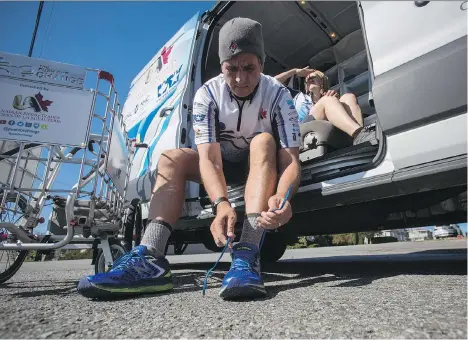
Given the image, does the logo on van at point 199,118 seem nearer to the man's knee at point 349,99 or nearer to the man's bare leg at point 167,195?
the man's bare leg at point 167,195

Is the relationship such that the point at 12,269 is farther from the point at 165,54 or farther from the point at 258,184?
the point at 165,54

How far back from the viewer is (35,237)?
1.62 m

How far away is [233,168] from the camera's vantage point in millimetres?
1927

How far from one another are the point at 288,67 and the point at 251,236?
11.1 ft

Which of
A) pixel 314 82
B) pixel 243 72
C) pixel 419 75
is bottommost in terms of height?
pixel 419 75

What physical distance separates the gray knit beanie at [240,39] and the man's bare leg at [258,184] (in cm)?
44

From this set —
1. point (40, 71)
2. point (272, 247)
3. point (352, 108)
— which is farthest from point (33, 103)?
point (272, 247)

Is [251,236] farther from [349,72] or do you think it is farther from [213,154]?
[349,72]

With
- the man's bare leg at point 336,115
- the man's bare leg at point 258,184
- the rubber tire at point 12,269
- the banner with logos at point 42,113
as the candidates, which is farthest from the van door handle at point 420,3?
the rubber tire at point 12,269

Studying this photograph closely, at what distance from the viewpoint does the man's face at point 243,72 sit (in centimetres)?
152

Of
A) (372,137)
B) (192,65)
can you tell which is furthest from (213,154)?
(192,65)

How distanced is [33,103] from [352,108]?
218cm

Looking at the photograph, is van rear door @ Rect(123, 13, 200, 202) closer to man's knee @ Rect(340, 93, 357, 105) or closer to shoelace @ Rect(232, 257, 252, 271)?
man's knee @ Rect(340, 93, 357, 105)

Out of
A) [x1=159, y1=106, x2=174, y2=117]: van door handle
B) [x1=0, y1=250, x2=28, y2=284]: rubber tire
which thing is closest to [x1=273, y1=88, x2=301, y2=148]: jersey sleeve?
[x1=159, y1=106, x2=174, y2=117]: van door handle
